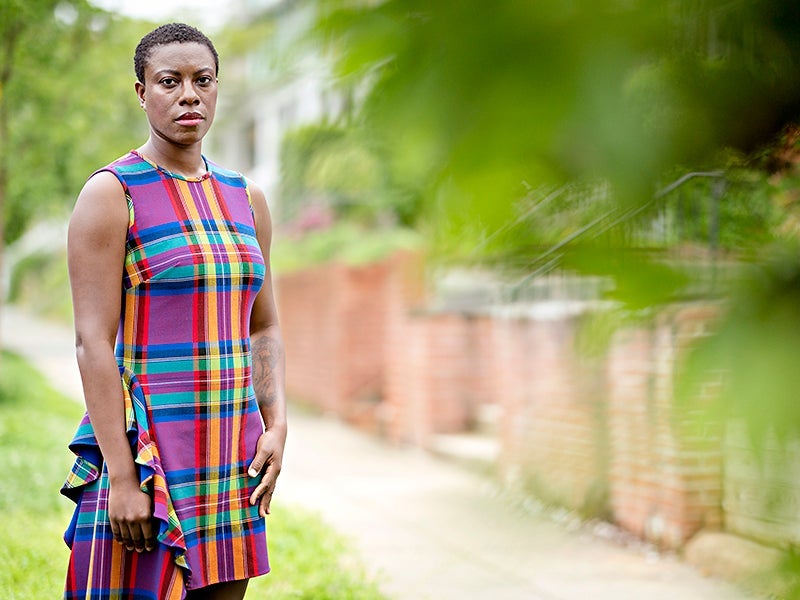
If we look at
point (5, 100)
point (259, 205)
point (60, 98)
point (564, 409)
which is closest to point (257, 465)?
point (259, 205)

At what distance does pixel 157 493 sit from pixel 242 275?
507 mm

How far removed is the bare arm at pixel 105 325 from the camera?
6.98 ft

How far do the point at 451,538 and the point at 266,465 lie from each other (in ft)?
12.1

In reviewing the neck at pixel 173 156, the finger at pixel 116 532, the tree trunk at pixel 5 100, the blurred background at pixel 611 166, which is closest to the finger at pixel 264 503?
the finger at pixel 116 532

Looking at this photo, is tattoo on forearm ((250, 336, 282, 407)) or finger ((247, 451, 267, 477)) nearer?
finger ((247, 451, 267, 477))

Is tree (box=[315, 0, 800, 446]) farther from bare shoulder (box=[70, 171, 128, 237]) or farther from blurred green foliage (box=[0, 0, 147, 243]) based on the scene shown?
blurred green foliage (box=[0, 0, 147, 243])

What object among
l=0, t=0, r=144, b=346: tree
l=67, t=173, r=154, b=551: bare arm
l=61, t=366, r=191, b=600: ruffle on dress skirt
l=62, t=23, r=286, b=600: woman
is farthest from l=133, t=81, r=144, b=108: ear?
l=0, t=0, r=144, b=346: tree

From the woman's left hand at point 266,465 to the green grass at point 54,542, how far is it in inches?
75.9

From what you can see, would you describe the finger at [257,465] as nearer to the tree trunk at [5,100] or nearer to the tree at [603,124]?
the tree at [603,124]

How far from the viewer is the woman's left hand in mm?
2354

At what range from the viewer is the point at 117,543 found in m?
2.22

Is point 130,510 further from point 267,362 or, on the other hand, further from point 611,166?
point 611,166

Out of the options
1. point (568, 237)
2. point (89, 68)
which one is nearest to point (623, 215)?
point (568, 237)

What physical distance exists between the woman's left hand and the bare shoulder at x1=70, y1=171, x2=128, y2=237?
595 millimetres
